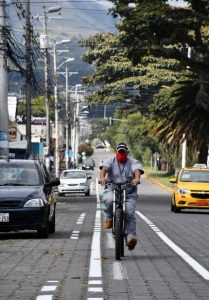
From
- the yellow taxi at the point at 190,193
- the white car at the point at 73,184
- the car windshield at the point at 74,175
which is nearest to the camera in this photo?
the yellow taxi at the point at 190,193

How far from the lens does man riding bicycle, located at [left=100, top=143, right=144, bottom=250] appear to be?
1638 centimetres

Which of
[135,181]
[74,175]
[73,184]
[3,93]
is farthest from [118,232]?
[74,175]

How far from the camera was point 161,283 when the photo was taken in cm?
1293

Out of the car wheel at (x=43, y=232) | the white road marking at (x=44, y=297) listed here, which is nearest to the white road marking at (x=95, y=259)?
the car wheel at (x=43, y=232)

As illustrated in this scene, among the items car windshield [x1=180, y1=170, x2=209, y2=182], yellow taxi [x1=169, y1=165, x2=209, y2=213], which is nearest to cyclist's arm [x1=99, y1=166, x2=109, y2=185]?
yellow taxi [x1=169, y1=165, x2=209, y2=213]

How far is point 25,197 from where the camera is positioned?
20.3 metres

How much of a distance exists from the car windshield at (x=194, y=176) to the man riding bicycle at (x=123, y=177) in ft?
64.4

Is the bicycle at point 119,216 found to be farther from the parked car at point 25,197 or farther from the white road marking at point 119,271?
the parked car at point 25,197

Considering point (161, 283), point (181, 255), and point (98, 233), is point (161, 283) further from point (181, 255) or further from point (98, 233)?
point (98, 233)

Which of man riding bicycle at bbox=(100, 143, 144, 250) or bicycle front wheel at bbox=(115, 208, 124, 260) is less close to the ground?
man riding bicycle at bbox=(100, 143, 144, 250)

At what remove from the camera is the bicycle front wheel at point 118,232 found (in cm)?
1595

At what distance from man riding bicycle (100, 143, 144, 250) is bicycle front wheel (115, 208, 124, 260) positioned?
21 cm

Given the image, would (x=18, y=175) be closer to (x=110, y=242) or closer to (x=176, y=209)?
(x=110, y=242)

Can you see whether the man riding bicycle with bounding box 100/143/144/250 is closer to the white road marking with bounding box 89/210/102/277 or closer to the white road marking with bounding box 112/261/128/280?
the white road marking with bounding box 89/210/102/277
